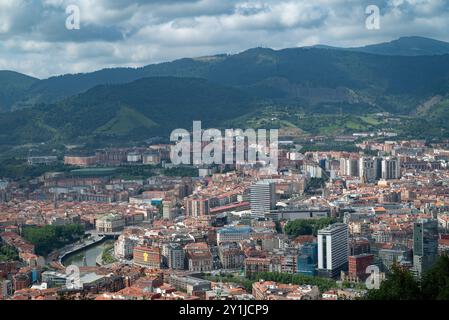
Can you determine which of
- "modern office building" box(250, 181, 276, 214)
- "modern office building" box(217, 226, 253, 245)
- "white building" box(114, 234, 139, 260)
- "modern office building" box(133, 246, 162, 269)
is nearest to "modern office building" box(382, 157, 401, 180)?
"modern office building" box(250, 181, 276, 214)

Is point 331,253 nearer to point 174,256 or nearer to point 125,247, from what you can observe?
point 174,256

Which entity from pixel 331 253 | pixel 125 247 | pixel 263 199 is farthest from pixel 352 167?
pixel 331 253

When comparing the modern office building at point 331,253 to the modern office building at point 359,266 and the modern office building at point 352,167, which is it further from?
the modern office building at point 352,167

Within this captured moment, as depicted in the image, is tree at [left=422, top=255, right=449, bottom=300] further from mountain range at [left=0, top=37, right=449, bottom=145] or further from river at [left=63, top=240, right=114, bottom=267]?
mountain range at [left=0, top=37, right=449, bottom=145]

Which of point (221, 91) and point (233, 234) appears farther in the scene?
point (221, 91)

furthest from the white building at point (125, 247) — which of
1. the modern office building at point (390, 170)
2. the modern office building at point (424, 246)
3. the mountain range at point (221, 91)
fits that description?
the mountain range at point (221, 91)
